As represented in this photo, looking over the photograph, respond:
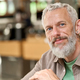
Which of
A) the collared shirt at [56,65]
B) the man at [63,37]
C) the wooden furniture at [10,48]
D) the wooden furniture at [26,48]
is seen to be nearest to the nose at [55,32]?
the man at [63,37]

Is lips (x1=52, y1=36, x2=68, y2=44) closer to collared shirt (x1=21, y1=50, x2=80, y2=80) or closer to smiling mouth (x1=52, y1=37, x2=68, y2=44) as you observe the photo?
smiling mouth (x1=52, y1=37, x2=68, y2=44)

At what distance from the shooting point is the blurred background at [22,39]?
387 centimetres

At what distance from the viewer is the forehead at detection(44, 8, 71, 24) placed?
3.99ft

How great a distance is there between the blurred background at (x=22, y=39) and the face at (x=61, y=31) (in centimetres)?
233

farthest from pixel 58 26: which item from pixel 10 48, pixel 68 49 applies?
pixel 10 48

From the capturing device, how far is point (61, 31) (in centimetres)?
122

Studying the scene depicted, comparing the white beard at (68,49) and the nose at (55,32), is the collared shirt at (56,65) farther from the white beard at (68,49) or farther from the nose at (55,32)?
the nose at (55,32)

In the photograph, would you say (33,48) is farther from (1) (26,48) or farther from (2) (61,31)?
(2) (61,31)

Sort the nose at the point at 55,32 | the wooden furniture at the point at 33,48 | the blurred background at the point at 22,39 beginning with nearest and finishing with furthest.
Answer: the nose at the point at 55,32
the wooden furniture at the point at 33,48
the blurred background at the point at 22,39

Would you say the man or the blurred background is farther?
the blurred background

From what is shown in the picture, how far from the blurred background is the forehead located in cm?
236

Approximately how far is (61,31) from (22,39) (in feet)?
10.4

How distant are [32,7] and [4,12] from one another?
0.98 metres

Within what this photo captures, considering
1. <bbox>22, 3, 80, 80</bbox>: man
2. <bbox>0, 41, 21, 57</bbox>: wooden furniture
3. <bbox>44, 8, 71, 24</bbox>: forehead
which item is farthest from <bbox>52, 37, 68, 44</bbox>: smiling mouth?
<bbox>0, 41, 21, 57</bbox>: wooden furniture
